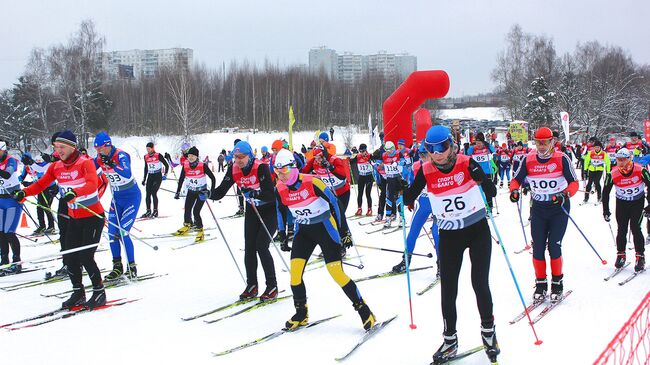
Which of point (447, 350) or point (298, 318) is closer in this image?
point (447, 350)

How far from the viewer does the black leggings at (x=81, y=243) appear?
5340 mm

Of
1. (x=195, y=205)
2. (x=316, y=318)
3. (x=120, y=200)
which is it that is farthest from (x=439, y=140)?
(x=195, y=205)

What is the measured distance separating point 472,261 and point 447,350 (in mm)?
716

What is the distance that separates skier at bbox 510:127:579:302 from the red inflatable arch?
1327cm

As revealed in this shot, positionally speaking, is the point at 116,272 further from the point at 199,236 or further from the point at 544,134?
the point at 544,134

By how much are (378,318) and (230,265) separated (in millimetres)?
3475

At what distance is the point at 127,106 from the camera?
4712cm

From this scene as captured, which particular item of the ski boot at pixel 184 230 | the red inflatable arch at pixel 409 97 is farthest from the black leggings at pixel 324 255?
the red inflatable arch at pixel 409 97

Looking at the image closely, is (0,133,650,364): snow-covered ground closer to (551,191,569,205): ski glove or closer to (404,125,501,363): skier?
(404,125,501,363): skier

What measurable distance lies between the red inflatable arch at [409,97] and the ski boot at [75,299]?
46.5ft

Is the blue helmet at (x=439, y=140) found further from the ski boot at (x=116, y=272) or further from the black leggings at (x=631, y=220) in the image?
the ski boot at (x=116, y=272)

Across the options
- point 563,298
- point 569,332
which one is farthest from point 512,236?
point 569,332

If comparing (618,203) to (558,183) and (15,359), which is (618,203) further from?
(15,359)

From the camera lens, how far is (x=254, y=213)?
18.2 ft
